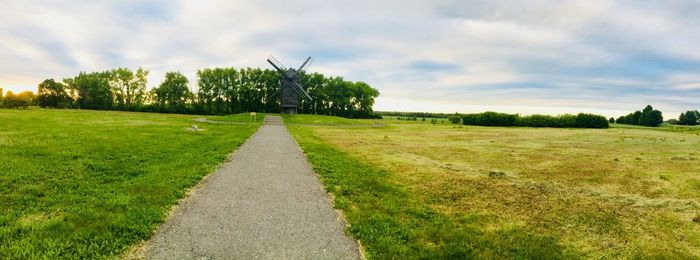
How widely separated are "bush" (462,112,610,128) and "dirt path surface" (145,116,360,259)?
7471cm

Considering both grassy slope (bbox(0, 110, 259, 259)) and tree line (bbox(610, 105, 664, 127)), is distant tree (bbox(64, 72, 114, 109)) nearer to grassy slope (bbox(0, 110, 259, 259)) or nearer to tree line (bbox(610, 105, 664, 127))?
grassy slope (bbox(0, 110, 259, 259))

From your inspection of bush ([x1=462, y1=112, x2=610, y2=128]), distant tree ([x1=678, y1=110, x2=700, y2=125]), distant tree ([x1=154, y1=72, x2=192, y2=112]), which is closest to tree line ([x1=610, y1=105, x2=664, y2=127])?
distant tree ([x1=678, y1=110, x2=700, y2=125])

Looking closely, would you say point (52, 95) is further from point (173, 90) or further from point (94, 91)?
point (173, 90)

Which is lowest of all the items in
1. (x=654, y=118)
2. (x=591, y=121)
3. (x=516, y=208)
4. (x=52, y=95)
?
(x=516, y=208)

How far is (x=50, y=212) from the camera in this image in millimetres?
7699

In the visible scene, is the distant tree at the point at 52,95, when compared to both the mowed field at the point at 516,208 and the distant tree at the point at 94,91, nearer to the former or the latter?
the distant tree at the point at 94,91

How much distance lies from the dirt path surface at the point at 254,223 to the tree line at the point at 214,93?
8758 cm

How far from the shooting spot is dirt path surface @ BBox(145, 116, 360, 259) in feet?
20.1

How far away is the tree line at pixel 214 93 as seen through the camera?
323ft

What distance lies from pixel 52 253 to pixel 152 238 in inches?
55.5

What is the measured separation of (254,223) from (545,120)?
83.7m

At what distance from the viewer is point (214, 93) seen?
331ft

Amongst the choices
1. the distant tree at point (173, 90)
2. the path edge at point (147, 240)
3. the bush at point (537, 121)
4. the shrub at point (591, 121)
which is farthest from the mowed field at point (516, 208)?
the distant tree at point (173, 90)

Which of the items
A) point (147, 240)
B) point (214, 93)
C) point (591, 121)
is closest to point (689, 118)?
point (591, 121)
